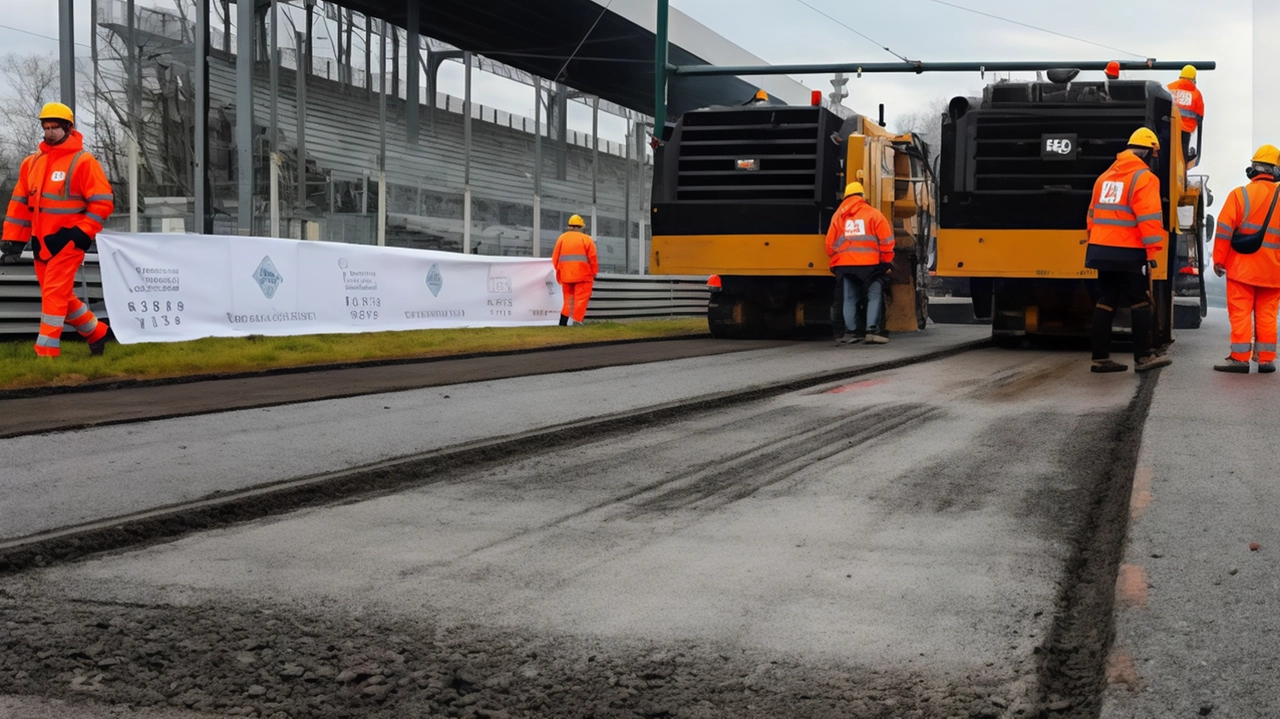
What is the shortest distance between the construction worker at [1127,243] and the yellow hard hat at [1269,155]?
2.86 ft

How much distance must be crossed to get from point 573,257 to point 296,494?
14.1m

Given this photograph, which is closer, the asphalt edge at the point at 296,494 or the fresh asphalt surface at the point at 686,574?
the fresh asphalt surface at the point at 686,574

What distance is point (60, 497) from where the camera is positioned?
209 inches

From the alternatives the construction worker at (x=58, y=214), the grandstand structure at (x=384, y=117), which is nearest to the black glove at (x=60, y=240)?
the construction worker at (x=58, y=214)

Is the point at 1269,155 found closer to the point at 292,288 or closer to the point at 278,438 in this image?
the point at 278,438

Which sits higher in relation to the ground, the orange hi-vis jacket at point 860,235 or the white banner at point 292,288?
the orange hi-vis jacket at point 860,235

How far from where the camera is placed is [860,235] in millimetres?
15492

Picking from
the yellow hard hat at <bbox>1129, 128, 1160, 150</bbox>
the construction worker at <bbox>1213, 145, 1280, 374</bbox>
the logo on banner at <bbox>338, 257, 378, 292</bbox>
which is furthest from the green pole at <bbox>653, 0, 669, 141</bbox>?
the construction worker at <bbox>1213, 145, 1280, 374</bbox>

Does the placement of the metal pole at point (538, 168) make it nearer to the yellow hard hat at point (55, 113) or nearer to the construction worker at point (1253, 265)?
the yellow hard hat at point (55, 113)

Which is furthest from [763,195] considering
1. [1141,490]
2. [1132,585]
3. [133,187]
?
[1132,585]

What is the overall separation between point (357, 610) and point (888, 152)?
48.2ft

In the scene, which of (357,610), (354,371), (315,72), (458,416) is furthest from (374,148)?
(357,610)

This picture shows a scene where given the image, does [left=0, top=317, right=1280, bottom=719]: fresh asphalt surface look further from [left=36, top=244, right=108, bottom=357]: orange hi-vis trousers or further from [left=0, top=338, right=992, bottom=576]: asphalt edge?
[left=36, top=244, right=108, bottom=357]: orange hi-vis trousers

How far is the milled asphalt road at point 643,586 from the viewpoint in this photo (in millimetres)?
3061
